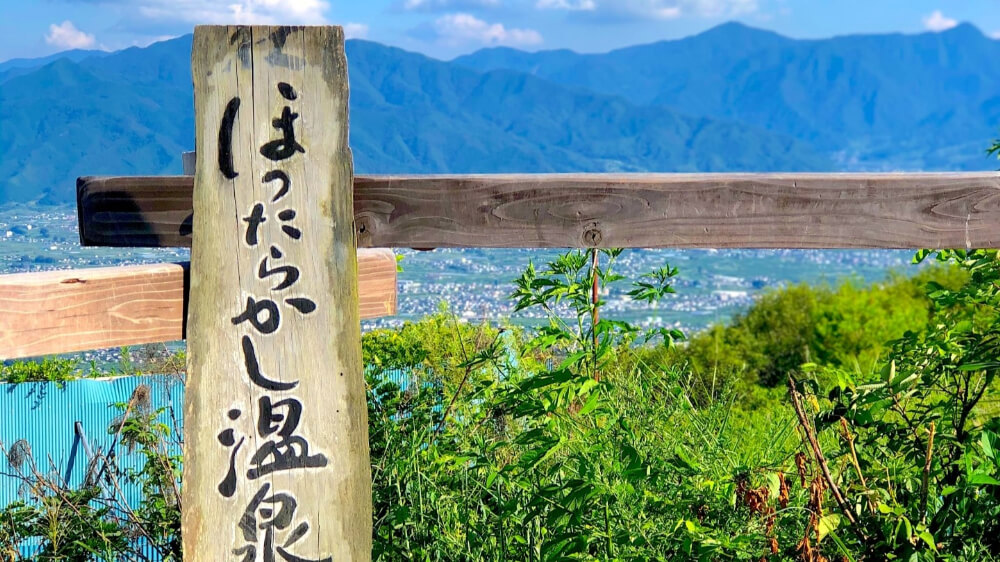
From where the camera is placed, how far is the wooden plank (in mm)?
1731

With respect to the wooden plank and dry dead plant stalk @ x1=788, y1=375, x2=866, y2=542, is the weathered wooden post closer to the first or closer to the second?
the wooden plank

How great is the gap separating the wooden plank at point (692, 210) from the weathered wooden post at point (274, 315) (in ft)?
0.46

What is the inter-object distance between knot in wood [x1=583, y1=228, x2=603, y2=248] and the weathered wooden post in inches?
17.2

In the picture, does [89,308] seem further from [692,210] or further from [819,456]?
[819,456]

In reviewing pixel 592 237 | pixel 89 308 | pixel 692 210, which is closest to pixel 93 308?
pixel 89 308

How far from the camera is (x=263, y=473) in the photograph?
1.79 metres

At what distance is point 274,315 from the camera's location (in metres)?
1.80

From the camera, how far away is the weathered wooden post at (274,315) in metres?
1.79

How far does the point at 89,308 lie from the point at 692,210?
44.6 inches

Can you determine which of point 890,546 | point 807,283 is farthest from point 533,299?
point 807,283

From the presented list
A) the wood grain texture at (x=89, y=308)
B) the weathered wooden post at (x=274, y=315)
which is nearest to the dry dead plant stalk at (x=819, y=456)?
the weathered wooden post at (x=274, y=315)

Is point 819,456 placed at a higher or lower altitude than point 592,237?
lower

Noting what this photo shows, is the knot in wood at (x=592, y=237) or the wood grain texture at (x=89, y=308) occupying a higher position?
the knot in wood at (x=592, y=237)

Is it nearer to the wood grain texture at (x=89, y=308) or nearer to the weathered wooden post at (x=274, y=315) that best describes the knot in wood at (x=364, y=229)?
the weathered wooden post at (x=274, y=315)
